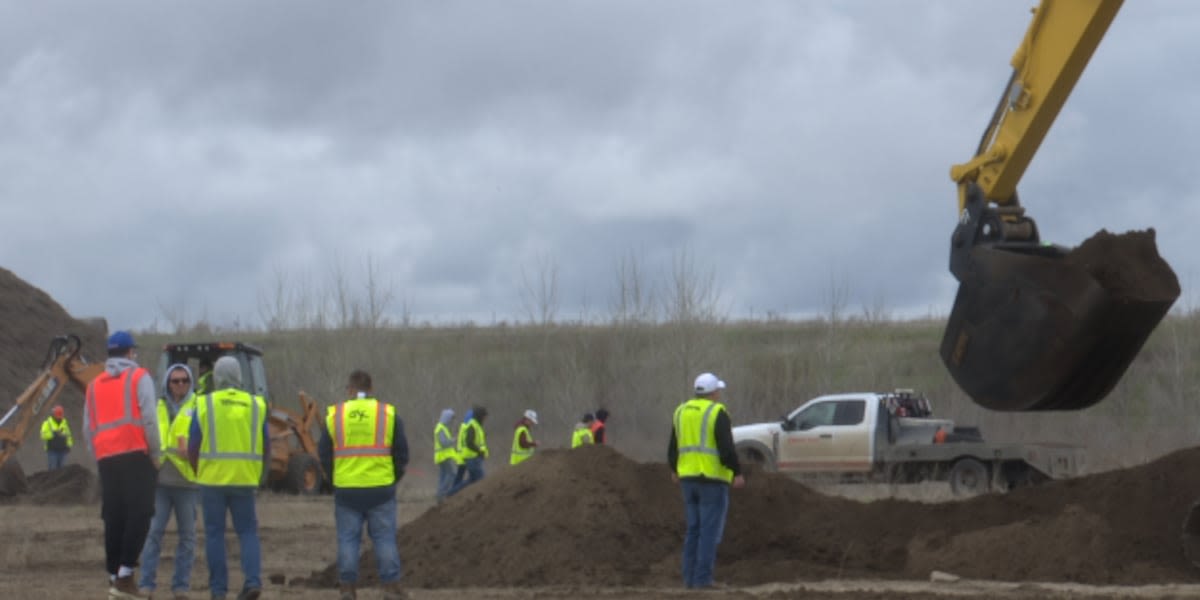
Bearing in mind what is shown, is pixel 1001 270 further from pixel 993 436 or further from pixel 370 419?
pixel 993 436

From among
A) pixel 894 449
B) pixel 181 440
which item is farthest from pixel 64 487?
pixel 181 440

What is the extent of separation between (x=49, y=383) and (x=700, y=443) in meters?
16.9

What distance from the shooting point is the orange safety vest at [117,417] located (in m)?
10.7

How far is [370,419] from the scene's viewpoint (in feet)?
36.2

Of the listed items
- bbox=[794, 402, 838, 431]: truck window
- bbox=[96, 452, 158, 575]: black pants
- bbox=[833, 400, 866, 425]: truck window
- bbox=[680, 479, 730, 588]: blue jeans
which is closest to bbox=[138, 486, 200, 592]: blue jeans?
bbox=[96, 452, 158, 575]: black pants

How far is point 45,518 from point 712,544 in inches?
612

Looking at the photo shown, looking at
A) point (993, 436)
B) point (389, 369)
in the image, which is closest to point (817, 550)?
point (993, 436)

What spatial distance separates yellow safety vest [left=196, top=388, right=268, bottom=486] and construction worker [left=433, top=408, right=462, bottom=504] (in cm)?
1364

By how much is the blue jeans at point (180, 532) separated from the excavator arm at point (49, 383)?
1482 centimetres

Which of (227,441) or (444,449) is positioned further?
(444,449)

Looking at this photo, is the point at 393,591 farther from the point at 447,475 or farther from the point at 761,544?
the point at 447,475

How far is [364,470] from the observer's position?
11039 millimetres

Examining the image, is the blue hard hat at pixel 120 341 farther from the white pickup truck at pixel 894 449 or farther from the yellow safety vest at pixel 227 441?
the white pickup truck at pixel 894 449

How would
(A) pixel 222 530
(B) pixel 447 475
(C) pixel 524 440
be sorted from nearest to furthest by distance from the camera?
(A) pixel 222 530
(C) pixel 524 440
(B) pixel 447 475
